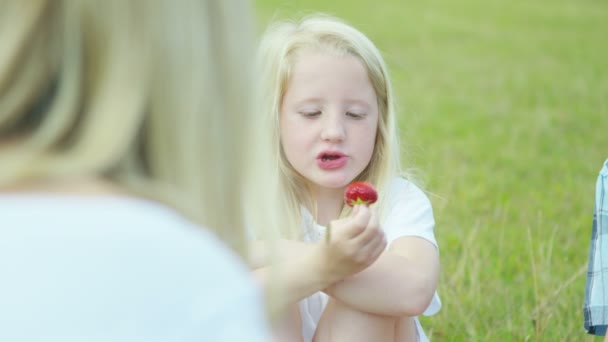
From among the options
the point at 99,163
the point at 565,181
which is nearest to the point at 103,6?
the point at 99,163

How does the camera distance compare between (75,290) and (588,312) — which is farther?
(588,312)

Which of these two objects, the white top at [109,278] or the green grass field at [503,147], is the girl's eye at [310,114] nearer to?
the green grass field at [503,147]

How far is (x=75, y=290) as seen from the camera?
99 centimetres

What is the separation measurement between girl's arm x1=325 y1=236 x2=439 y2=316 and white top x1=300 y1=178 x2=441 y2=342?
9cm

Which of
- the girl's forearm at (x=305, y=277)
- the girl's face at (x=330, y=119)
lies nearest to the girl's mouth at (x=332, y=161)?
the girl's face at (x=330, y=119)

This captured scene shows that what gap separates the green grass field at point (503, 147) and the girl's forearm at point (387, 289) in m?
0.77

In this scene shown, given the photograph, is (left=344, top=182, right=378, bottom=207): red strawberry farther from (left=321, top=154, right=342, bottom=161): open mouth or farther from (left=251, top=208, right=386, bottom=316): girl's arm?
(left=321, top=154, right=342, bottom=161): open mouth

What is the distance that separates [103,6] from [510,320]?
2.31 metres

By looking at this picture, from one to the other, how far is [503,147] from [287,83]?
378 centimetres

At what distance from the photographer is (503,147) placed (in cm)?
619

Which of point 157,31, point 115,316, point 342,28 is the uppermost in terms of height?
point 342,28

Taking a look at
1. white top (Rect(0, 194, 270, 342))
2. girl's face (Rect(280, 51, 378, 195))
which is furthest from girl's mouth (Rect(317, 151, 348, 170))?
white top (Rect(0, 194, 270, 342))

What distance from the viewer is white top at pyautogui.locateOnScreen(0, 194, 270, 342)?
0.99m

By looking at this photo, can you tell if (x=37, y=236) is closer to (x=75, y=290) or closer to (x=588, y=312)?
(x=75, y=290)
